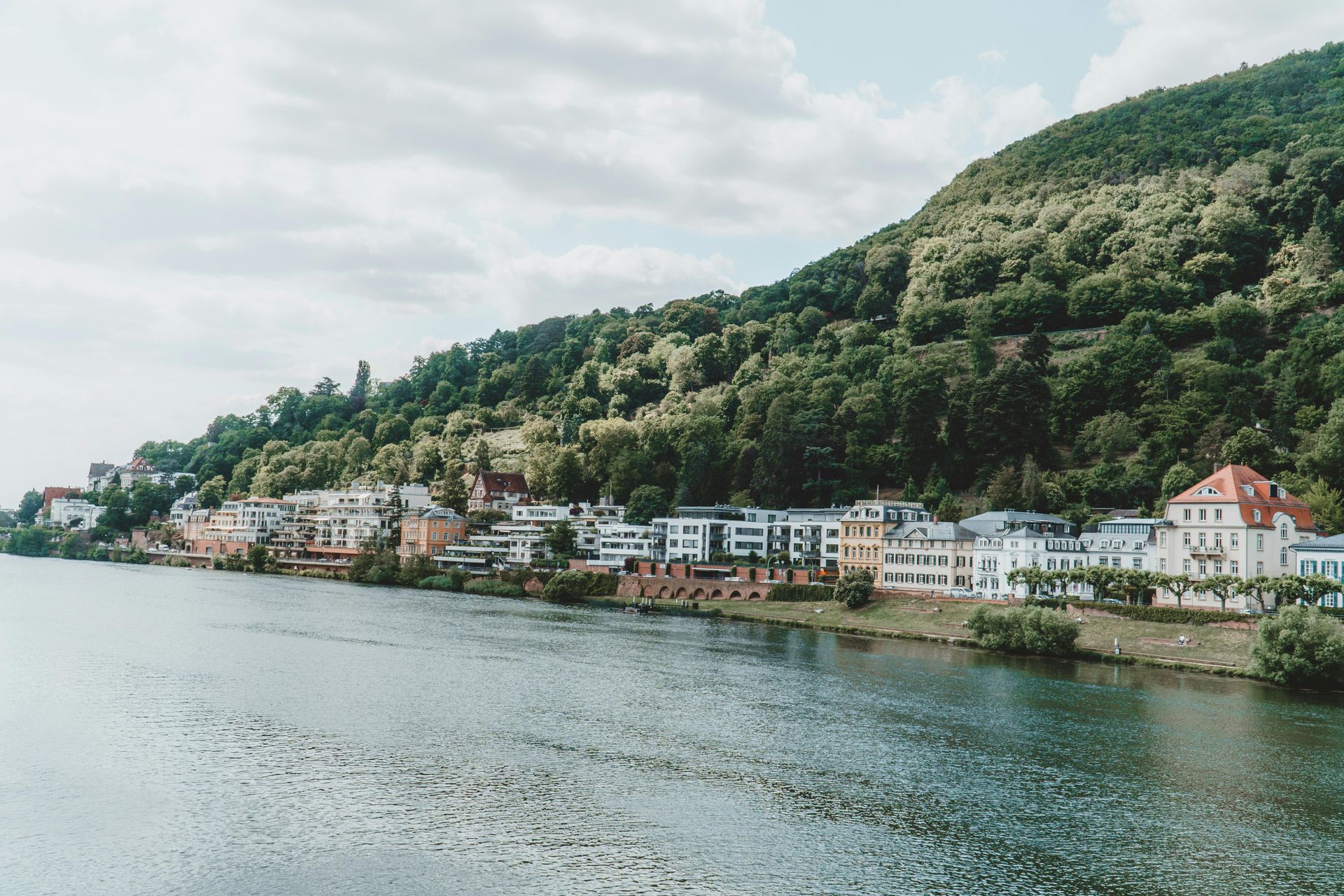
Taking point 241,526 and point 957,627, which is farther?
point 241,526

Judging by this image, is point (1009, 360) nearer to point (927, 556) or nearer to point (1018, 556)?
point (927, 556)

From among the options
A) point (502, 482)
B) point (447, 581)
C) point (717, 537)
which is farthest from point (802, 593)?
point (502, 482)

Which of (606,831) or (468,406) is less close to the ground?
(468,406)

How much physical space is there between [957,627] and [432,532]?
6311 centimetres

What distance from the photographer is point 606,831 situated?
25.1 metres

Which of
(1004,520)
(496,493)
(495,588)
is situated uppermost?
(496,493)

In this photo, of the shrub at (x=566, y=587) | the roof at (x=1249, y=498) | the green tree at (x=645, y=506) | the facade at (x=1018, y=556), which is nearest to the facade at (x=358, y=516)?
the green tree at (x=645, y=506)

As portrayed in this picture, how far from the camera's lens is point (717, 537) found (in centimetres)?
9388

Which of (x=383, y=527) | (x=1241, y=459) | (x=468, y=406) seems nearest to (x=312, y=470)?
(x=468, y=406)

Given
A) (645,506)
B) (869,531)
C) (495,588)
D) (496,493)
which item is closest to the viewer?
(869,531)

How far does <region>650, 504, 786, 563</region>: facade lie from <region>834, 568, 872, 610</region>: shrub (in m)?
16.7

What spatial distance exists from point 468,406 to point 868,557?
99239 mm

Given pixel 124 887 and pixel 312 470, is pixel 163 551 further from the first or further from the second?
pixel 124 887

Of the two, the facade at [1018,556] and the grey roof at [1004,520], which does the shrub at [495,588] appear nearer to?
the grey roof at [1004,520]
